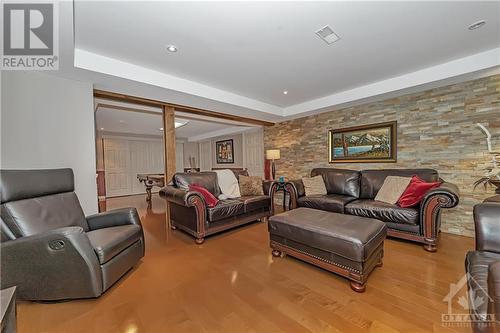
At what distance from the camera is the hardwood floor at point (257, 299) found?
1391 millimetres

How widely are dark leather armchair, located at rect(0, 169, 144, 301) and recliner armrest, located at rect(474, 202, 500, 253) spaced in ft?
9.15

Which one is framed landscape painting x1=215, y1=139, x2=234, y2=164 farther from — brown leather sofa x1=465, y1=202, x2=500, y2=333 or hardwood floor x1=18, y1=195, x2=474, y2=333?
brown leather sofa x1=465, y1=202, x2=500, y2=333

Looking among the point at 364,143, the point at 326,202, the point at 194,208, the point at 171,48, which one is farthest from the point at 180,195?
the point at 364,143

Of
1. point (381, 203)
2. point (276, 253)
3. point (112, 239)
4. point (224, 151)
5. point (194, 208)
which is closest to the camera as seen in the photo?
point (112, 239)

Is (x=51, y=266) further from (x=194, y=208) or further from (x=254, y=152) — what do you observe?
(x=254, y=152)

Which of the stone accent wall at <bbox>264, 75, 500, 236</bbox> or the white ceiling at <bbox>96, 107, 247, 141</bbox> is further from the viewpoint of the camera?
the white ceiling at <bbox>96, 107, 247, 141</bbox>

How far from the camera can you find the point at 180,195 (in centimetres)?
288

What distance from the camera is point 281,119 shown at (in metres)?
5.16

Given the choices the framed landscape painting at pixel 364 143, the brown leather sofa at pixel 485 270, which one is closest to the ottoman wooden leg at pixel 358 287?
the brown leather sofa at pixel 485 270

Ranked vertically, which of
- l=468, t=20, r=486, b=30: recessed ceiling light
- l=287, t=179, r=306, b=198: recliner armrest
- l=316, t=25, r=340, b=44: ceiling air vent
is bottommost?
l=287, t=179, r=306, b=198: recliner armrest

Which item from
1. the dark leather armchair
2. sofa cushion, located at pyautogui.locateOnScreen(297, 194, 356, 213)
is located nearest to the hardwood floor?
the dark leather armchair

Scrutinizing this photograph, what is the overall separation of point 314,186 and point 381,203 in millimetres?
1135

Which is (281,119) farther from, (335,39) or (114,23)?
(114,23)

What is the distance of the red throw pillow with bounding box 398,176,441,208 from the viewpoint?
2.69 meters
